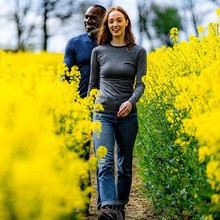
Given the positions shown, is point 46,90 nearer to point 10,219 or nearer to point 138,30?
point 10,219

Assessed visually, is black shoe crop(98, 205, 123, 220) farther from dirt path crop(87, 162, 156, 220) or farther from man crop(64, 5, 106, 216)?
dirt path crop(87, 162, 156, 220)

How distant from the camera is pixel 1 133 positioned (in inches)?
86.5

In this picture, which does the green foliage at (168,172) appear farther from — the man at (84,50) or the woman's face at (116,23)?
the woman's face at (116,23)

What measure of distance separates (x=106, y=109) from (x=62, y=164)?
6.30 ft

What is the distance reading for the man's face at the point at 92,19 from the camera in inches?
A: 192

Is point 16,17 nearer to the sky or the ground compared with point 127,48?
nearer to the sky

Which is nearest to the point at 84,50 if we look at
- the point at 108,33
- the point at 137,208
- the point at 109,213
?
the point at 108,33

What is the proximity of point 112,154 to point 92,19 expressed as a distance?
132cm

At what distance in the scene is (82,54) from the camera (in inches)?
197

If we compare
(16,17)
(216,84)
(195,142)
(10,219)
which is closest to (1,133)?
(10,219)

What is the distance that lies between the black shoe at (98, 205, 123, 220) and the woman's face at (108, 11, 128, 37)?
4.51ft

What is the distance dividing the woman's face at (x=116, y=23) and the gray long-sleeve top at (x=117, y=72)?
136 mm

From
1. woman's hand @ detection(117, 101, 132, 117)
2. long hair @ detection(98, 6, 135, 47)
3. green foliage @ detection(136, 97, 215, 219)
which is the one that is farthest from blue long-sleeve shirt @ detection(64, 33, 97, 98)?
woman's hand @ detection(117, 101, 132, 117)

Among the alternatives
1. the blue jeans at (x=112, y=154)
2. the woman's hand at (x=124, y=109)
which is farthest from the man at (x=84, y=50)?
→ the woman's hand at (x=124, y=109)
